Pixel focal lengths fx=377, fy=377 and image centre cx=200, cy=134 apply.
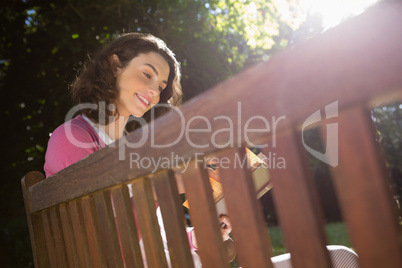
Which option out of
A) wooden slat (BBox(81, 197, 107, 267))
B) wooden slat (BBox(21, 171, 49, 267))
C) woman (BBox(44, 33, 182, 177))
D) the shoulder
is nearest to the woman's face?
woman (BBox(44, 33, 182, 177))

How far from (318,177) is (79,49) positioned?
832 centimetres

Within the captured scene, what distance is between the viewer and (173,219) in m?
0.88

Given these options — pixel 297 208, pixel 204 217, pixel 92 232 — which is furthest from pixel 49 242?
pixel 297 208

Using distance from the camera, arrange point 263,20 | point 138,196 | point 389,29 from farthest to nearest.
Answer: point 263,20 < point 138,196 < point 389,29

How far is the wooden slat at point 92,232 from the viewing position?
122cm

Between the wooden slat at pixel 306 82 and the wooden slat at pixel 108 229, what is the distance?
373 mm

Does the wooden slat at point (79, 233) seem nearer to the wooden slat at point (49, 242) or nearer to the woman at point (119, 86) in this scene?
the wooden slat at point (49, 242)

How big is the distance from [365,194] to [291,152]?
130mm

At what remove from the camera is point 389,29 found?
507mm

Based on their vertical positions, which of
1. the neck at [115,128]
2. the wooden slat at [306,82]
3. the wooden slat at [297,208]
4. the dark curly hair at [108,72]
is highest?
the dark curly hair at [108,72]

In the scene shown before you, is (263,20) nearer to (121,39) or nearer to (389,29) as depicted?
(121,39)

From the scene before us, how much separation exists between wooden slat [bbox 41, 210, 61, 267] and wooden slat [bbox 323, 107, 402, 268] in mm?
1456

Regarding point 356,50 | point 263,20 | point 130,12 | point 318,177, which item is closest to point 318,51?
point 356,50

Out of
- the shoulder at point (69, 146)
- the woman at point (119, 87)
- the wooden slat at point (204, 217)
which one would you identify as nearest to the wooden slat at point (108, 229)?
the wooden slat at point (204, 217)
